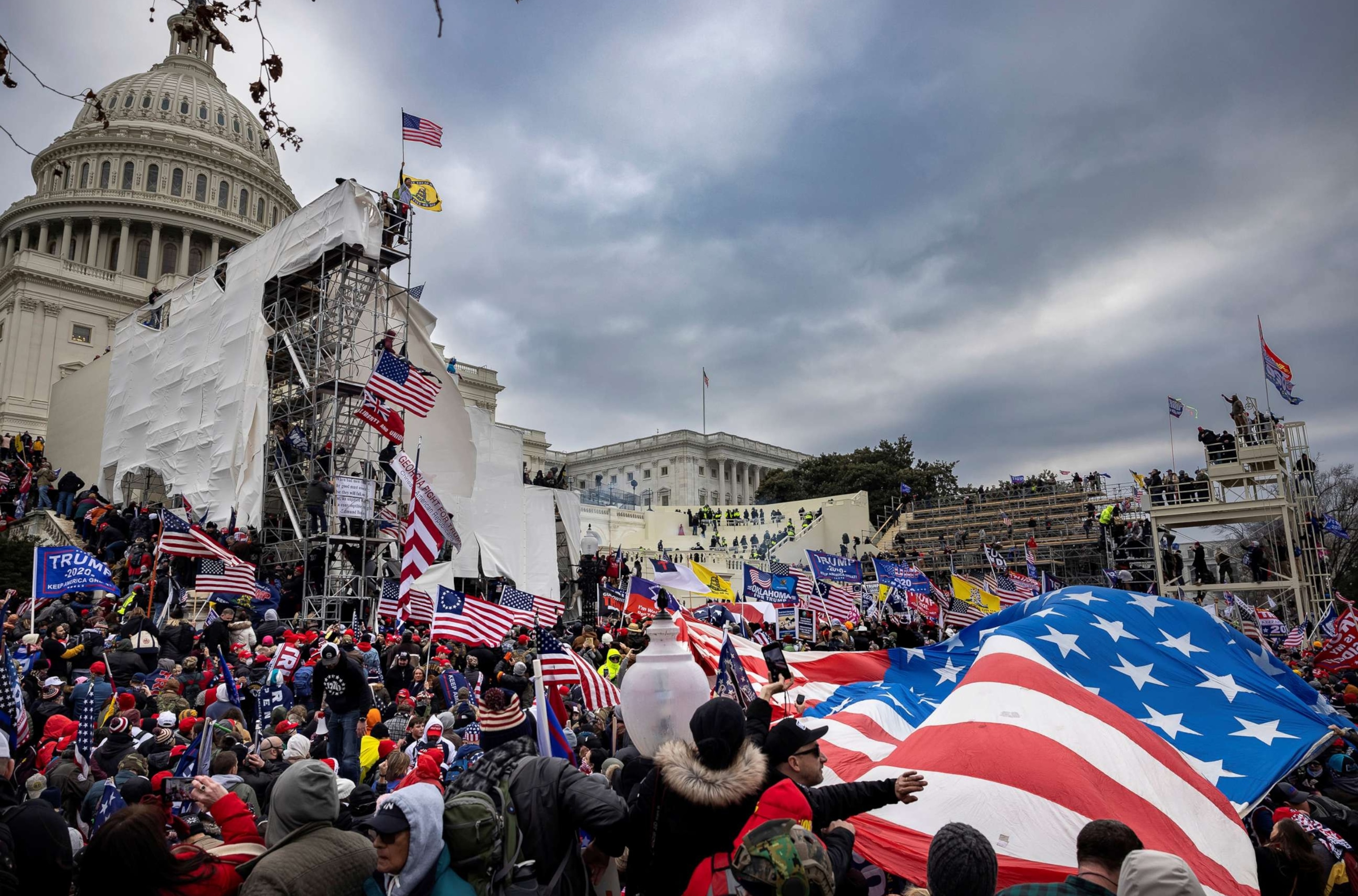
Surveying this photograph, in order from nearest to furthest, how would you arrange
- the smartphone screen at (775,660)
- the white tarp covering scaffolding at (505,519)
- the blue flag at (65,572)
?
the smartphone screen at (775,660)
the blue flag at (65,572)
the white tarp covering scaffolding at (505,519)

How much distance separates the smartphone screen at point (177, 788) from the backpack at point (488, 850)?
6.73ft

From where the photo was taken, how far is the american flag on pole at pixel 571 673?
680 centimetres

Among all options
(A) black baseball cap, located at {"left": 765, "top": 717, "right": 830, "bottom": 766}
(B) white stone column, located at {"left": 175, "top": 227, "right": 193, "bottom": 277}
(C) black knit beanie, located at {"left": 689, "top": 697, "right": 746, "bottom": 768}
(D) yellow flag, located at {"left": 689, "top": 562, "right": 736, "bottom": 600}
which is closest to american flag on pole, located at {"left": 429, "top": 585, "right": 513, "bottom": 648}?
(A) black baseball cap, located at {"left": 765, "top": 717, "right": 830, "bottom": 766}

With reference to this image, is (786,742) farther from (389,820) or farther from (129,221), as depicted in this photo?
(129,221)

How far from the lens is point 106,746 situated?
664cm

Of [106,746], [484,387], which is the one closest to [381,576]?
[106,746]

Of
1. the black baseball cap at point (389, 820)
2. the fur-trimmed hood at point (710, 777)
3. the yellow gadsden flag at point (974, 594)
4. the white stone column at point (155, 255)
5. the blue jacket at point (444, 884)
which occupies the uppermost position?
the white stone column at point (155, 255)

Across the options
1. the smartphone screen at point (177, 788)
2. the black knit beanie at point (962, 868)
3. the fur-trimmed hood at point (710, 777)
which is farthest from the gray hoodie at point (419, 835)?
the smartphone screen at point (177, 788)

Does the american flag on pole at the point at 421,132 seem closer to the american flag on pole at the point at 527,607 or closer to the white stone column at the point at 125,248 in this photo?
the american flag on pole at the point at 527,607

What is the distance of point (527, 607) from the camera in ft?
46.0

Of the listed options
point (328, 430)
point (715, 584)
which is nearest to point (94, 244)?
point (328, 430)

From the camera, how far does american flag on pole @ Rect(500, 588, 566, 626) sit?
11.6 metres

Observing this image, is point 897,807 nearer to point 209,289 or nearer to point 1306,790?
point 1306,790

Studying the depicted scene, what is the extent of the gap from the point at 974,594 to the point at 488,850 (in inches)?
784
